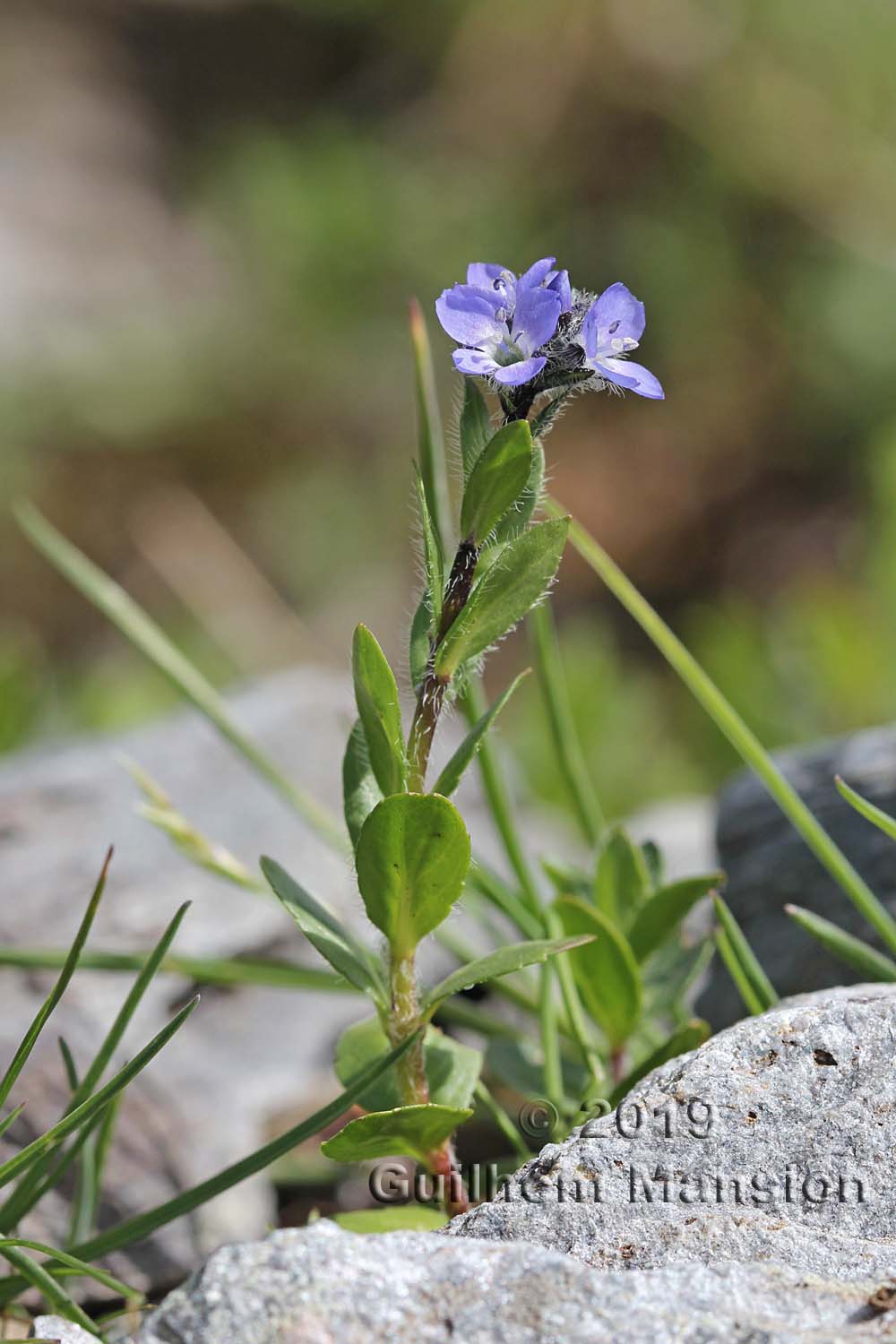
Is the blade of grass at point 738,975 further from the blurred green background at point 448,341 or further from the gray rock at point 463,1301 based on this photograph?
the blurred green background at point 448,341

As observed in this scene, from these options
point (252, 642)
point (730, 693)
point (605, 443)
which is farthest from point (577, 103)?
point (730, 693)

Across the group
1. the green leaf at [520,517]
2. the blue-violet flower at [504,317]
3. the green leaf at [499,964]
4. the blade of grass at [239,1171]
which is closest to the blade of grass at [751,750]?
the green leaf at [520,517]

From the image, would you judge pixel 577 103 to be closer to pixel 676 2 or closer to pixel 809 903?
pixel 676 2

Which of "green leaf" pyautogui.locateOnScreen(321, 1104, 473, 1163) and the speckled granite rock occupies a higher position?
"green leaf" pyautogui.locateOnScreen(321, 1104, 473, 1163)

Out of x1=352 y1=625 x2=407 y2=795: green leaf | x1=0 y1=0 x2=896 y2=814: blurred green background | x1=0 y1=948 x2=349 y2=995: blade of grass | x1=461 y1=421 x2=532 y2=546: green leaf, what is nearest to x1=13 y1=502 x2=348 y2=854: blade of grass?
x1=0 y1=948 x2=349 y2=995: blade of grass

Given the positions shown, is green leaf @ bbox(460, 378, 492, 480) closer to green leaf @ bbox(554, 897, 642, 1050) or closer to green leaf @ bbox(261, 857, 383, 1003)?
green leaf @ bbox(261, 857, 383, 1003)
